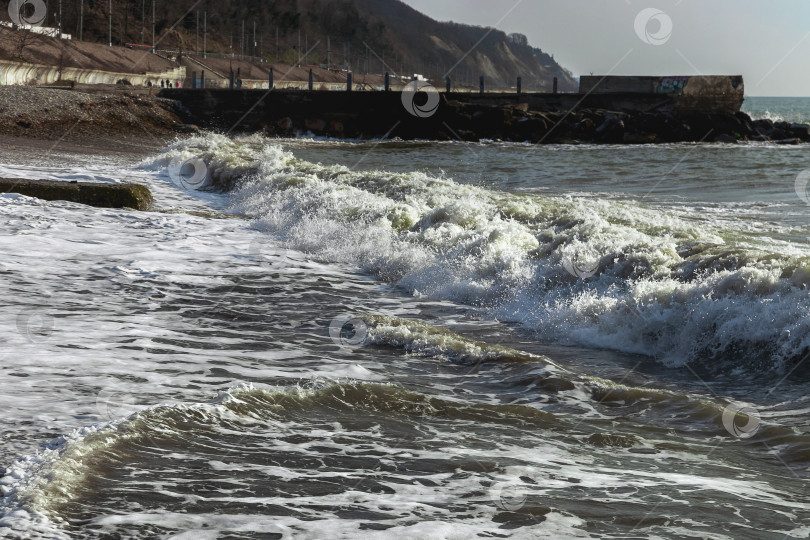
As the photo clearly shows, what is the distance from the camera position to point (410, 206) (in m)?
12.2

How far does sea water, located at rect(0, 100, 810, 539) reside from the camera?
3516 millimetres

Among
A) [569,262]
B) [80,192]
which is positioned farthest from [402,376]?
[80,192]

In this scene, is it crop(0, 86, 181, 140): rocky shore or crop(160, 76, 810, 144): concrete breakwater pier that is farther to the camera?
crop(160, 76, 810, 144): concrete breakwater pier

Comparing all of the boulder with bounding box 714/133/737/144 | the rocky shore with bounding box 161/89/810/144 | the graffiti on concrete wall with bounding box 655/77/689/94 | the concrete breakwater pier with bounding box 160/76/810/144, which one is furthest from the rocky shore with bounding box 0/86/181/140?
the boulder with bounding box 714/133/737/144

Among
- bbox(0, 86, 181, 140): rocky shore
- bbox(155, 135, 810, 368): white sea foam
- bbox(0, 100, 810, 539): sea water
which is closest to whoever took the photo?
bbox(0, 100, 810, 539): sea water

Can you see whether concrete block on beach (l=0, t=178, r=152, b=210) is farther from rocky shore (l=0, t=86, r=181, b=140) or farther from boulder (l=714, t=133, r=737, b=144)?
boulder (l=714, t=133, r=737, b=144)

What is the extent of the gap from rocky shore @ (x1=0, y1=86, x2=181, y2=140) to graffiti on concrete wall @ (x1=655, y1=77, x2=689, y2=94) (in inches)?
1093

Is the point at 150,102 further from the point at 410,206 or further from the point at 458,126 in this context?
the point at 410,206

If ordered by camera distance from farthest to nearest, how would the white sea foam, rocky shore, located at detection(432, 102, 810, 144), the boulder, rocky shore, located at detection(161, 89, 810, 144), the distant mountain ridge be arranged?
the distant mountain ridge
rocky shore, located at detection(161, 89, 810, 144)
the boulder
rocky shore, located at detection(432, 102, 810, 144)
the white sea foam

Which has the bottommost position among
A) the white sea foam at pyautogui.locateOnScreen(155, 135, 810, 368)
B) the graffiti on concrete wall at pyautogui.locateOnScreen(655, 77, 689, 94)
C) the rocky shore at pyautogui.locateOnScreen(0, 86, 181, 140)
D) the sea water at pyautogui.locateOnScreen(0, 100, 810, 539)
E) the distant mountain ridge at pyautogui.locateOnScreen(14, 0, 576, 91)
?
the sea water at pyautogui.locateOnScreen(0, 100, 810, 539)

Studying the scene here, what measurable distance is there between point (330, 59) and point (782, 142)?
120333mm

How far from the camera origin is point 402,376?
5484 millimetres

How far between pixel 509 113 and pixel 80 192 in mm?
39549

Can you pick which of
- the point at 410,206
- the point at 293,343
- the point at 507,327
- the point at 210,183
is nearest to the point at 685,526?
the point at 293,343
